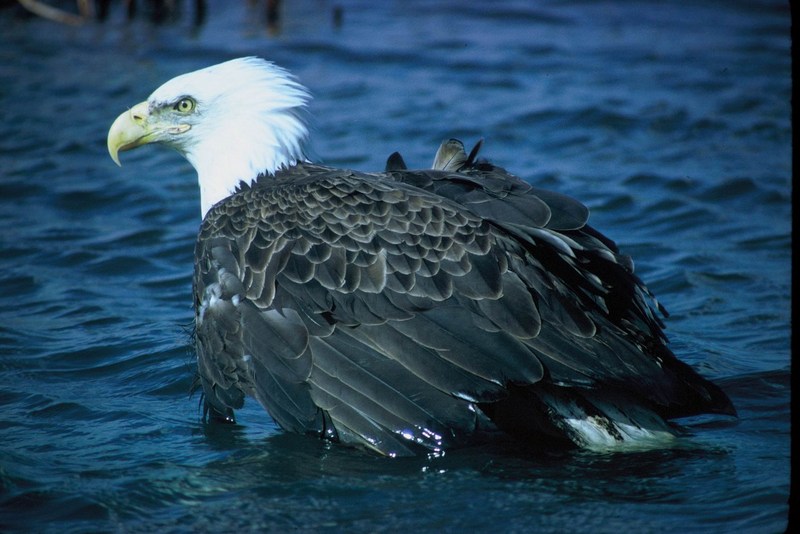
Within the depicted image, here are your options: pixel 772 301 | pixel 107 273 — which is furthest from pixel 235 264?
pixel 772 301

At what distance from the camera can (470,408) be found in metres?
5.57

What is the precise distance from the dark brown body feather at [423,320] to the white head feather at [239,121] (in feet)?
2.10

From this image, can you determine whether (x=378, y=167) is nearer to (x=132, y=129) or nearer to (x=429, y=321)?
(x=132, y=129)

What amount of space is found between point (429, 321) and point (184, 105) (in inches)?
94.6

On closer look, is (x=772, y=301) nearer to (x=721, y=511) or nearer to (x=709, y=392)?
(x=709, y=392)

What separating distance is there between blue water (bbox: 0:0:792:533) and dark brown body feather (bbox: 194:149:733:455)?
12.9 inches

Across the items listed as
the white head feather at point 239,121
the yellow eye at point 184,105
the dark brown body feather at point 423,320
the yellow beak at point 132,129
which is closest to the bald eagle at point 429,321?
the dark brown body feather at point 423,320

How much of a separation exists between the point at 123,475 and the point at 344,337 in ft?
4.71

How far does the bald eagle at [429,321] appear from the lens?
557 cm

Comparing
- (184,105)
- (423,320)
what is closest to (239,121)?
(184,105)

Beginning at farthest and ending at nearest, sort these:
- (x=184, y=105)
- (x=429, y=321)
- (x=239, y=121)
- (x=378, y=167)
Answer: (x=378, y=167)
(x=184, y=105)
(x=239, y=121)
(x=429, y=321)

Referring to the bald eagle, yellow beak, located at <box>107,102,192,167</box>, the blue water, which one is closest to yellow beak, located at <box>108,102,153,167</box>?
yellow beak, located at <box>107,102,192,167</box>

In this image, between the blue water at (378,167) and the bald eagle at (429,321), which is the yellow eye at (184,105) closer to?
the bald eagle at (429,321)

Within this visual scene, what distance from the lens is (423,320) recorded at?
222 inches
